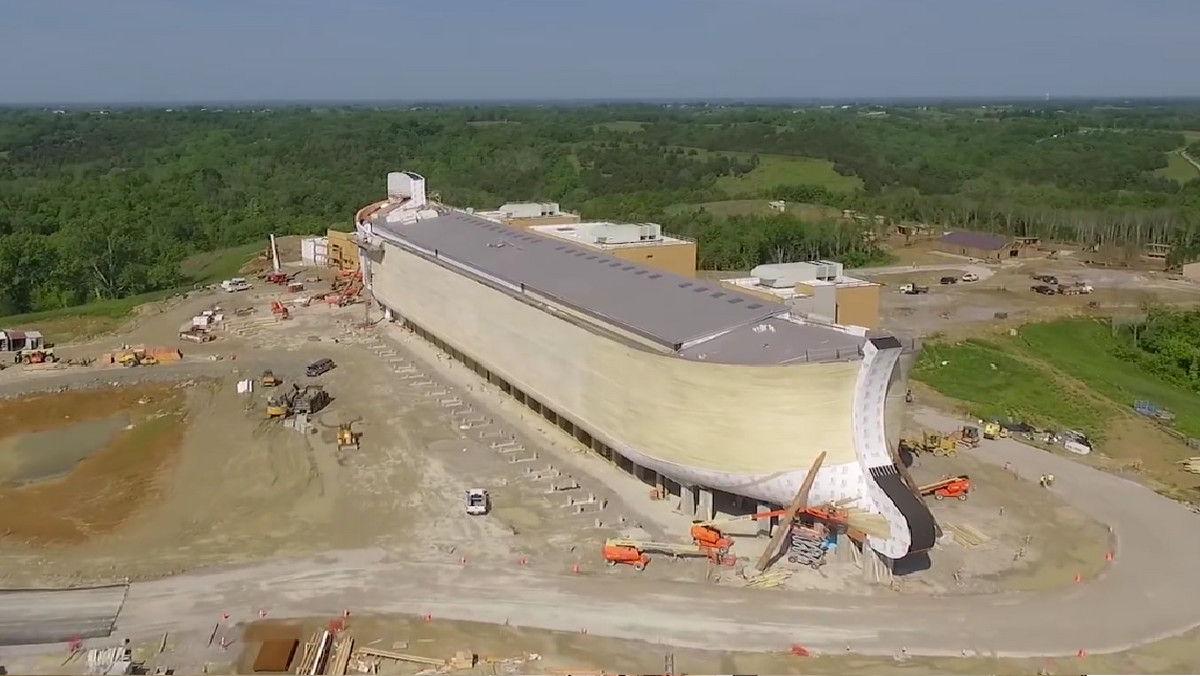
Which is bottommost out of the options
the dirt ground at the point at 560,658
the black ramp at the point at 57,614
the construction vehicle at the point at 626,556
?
the black ramp at the point at 57,614

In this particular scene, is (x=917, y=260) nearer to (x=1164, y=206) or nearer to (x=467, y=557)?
(x=1164, y=206)

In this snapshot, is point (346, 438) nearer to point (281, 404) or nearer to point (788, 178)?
point (281, 404)

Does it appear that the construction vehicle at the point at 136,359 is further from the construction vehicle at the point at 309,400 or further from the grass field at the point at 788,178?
the grass field at the point at 788,178

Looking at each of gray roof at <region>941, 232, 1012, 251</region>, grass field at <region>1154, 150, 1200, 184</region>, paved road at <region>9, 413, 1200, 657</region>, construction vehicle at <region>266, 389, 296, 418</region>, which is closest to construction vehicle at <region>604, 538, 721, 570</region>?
paved road at <region>9, 413, 1200, 657</region>

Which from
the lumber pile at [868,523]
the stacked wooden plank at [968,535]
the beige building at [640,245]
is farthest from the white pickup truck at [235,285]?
the stacked wooden plank at [968,535]

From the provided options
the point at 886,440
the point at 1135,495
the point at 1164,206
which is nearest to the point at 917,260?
the point at 1164,206

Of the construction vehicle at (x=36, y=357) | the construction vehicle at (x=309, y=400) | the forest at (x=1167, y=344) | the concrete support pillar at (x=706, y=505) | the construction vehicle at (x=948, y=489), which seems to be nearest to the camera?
the concrete support pillar at (x=706, y=505)

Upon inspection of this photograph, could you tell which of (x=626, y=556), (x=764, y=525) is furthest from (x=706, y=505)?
(x=626, y=556)
